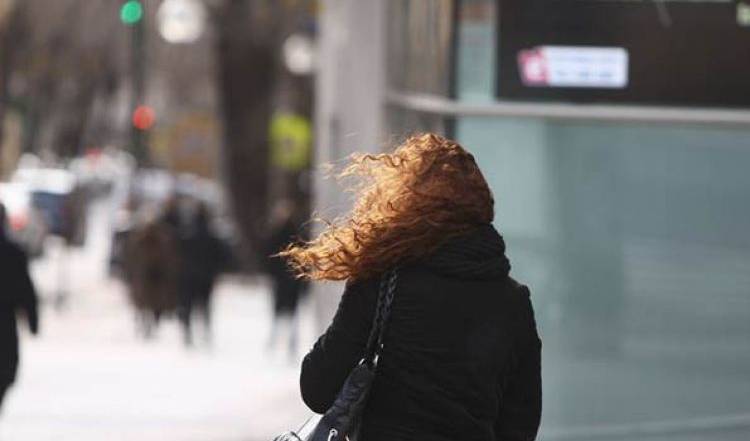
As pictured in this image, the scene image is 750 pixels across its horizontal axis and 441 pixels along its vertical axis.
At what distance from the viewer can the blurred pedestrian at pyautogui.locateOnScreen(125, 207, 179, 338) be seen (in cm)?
2555

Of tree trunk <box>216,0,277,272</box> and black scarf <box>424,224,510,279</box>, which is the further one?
tree trunk <box>216,0,277,272</box>

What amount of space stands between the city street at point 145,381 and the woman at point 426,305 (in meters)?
9.45

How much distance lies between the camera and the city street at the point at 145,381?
599 inches

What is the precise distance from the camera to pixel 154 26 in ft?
159

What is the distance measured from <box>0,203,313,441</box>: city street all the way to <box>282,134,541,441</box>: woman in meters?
9.45

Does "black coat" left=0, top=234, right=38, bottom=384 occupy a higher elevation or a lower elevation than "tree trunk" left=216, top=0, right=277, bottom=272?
higher

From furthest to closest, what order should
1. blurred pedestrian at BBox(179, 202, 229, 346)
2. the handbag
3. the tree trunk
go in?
the tree trunk
blurred pedestrian at BBox(179, 202, 229, 346)
the handbag

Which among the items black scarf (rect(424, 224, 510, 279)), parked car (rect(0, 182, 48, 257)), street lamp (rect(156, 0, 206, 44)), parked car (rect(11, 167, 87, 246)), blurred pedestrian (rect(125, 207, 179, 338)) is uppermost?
black scarf (rect(424, 224, 510, 279))

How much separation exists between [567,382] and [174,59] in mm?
47223

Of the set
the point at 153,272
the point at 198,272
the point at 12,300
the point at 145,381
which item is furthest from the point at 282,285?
the point at 12,300

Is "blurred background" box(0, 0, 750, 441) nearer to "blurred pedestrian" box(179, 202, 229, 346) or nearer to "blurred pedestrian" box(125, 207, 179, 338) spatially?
"blurred pedestrian" box(179, 202, 229, 346)

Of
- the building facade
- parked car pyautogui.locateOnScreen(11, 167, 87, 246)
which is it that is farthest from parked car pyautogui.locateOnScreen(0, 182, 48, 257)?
the building facade

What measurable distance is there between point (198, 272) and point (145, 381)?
18.2ft

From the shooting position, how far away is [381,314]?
5.01 m
